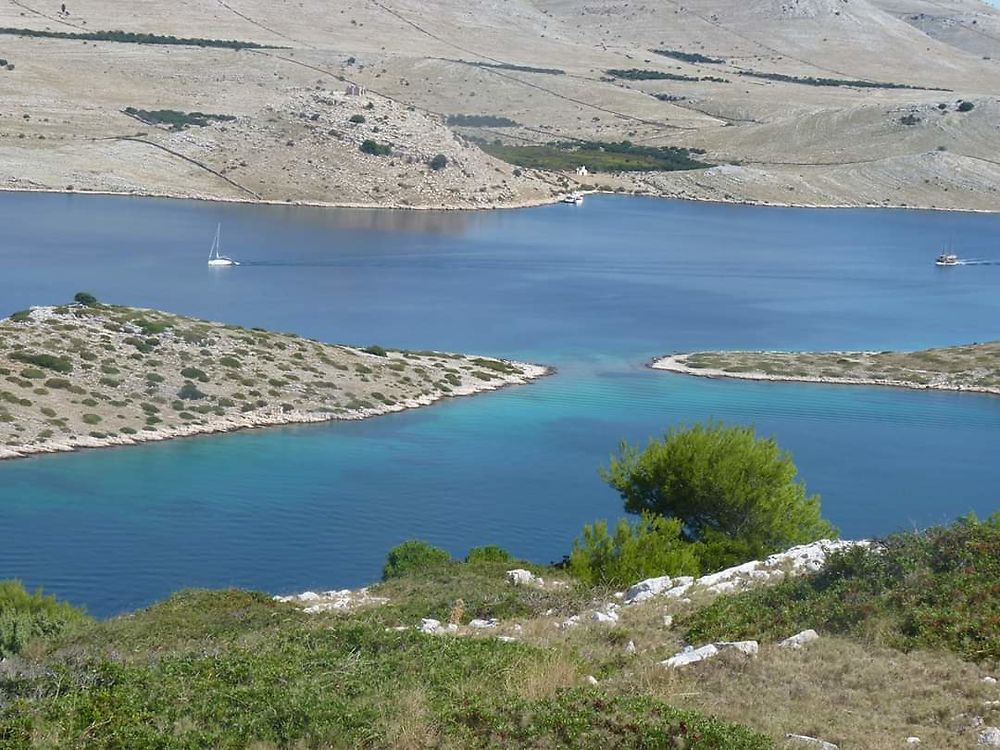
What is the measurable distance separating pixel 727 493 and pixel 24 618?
33.3ft

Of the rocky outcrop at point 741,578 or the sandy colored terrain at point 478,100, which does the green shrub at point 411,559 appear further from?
the sandy colored terrain at point 478,100

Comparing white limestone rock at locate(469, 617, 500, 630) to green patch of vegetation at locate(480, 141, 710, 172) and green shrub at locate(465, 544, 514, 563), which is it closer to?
green shrub at locate(465, 544, 514, 563)

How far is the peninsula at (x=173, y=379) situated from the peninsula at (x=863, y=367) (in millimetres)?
6843

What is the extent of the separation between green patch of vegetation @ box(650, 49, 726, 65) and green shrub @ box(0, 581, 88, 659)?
520 ft

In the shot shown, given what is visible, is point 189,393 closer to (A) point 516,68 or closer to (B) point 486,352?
(B) point 486,352

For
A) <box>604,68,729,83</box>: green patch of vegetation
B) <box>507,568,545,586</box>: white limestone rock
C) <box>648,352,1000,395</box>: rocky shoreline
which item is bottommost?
<box>648,352,1000,395</box>: rocky shoreline

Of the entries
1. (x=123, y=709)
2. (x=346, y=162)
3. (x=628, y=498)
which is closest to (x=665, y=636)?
(x=123, y=709)

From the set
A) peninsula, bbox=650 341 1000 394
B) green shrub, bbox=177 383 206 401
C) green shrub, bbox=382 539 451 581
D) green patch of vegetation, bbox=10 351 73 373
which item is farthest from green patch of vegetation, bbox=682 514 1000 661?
peninsula, bbox=650 341 1000 394

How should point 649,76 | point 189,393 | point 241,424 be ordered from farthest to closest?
point 649,76
point 189,393
point 241,424

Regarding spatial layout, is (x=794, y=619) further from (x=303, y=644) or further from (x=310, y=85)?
(x=310, y=85)

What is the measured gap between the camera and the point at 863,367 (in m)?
46.5

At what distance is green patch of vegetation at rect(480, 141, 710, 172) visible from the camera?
357ft

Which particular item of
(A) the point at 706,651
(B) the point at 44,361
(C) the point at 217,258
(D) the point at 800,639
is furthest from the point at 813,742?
(C) the point at 217,258

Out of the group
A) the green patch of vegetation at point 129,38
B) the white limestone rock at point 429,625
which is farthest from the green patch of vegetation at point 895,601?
the green patch of vegetation at point 129,38
